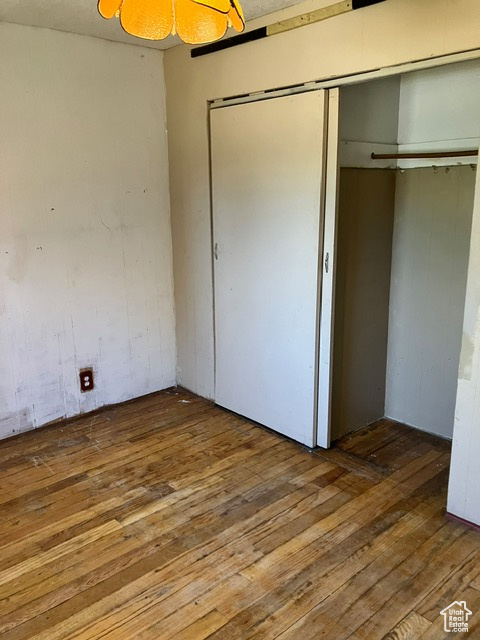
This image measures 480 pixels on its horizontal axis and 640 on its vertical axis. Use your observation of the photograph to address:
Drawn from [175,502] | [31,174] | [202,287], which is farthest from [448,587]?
[31,174]

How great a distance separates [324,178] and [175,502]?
1757 mm

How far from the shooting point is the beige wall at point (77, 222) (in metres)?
3.01

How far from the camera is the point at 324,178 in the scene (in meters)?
2.70

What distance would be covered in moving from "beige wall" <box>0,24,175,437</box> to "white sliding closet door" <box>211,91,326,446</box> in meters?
0.55

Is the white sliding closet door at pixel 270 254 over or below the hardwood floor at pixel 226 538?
over

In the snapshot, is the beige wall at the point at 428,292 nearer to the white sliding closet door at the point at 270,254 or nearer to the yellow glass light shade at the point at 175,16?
the white sliding closet door at the point at 270,254

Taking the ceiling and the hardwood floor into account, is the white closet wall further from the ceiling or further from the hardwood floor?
the ceiling

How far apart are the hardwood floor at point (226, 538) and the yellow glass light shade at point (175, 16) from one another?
190 cm

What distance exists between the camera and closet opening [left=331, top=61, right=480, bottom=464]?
287 centimetres

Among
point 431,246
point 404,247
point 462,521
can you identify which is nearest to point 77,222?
point 404,247

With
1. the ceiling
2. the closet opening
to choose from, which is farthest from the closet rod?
the ceiling

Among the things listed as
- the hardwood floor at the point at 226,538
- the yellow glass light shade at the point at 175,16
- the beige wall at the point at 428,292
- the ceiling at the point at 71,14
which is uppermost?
the ceiling at the point at 71,14

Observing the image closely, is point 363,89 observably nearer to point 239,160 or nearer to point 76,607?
point 239,160

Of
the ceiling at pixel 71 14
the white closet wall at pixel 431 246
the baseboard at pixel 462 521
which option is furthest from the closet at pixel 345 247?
the baseboard at pixel 462 521
